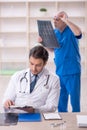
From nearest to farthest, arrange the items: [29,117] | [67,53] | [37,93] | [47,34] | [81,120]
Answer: [81,120], [29,117], [37,93], [47,34], [67,53]

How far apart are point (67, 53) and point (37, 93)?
85cm

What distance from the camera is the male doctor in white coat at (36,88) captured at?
2.22m

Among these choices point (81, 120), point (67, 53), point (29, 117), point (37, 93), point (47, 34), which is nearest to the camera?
point (81, 120)

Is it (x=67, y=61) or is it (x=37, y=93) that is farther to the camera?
(x=67, y=61)

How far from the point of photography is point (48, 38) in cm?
281

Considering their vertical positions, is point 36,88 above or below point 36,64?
below

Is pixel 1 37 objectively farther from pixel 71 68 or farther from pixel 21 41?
pixel 71 68

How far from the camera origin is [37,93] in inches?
87.8

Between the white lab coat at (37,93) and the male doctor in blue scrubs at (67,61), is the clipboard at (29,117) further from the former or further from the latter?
the male doctor in blue scrubs at (67,61)

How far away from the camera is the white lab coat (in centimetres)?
221

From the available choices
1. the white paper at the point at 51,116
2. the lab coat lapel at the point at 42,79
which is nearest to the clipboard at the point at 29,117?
the white paper at the point at 51,116

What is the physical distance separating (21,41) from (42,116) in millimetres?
4514

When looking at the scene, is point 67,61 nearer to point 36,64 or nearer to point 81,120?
point 36,64

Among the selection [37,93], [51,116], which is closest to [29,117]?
[51,116]
